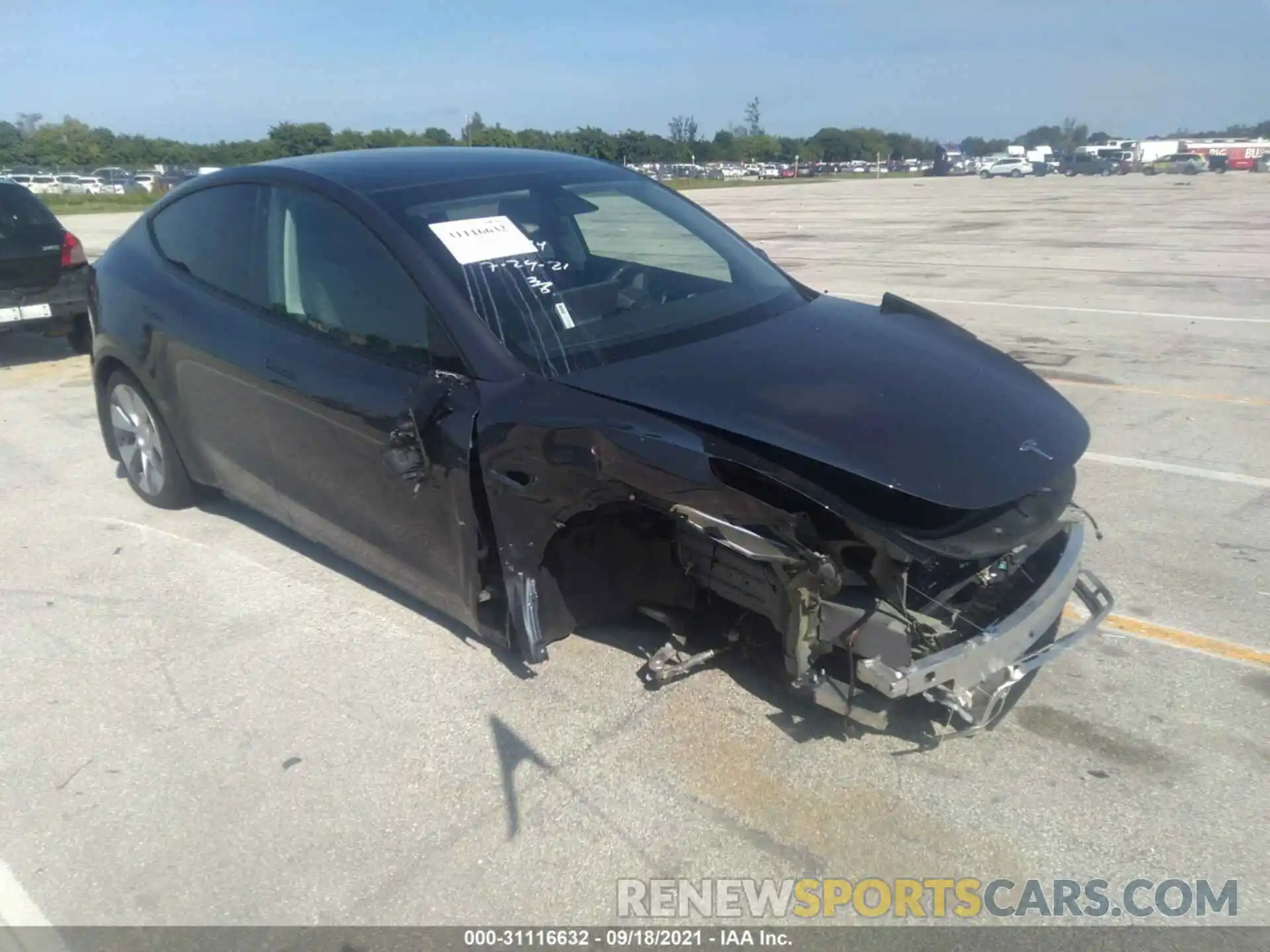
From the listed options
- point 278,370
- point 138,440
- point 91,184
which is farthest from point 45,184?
point 278,370

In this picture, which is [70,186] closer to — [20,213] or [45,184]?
[45,184]

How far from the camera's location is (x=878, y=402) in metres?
3.11

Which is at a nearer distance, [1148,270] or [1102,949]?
[1102,949]

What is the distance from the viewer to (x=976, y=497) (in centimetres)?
279

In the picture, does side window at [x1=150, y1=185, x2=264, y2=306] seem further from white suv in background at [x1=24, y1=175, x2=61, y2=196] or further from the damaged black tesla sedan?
white suv in background at [x1=24, y1=175, x2=61, y2=196]

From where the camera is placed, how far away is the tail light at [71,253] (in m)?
8.76

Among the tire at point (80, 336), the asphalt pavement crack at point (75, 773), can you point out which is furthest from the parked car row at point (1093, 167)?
the asphalt pavement crack at point (75, 773)

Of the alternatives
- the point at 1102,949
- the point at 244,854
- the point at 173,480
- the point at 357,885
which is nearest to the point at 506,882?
the point at 357,885

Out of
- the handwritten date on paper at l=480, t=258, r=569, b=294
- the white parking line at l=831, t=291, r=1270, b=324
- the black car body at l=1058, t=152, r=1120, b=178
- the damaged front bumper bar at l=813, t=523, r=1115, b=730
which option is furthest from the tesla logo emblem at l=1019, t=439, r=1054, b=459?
the black car body at l=1058, t=152, r=1120, b=178

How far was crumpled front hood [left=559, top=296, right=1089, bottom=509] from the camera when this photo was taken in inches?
112

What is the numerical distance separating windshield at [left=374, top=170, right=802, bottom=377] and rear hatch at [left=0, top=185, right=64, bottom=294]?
6.02 metres

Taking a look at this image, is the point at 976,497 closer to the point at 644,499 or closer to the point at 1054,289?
the point at 644,499

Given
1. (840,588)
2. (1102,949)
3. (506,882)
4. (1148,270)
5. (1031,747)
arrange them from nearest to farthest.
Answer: (1102,949) → (506,882) → (840,588) → (1031,747) → (1148,270)

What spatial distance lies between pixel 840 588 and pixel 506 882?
1.19 meters
